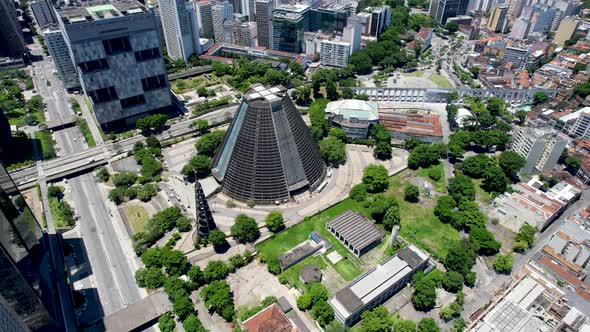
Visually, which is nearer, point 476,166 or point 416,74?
point 476,166

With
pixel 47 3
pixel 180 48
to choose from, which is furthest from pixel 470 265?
pixel 47 3

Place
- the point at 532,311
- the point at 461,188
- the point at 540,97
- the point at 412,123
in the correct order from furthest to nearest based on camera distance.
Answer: the point at 540,97, the point at 412,123, the point at 461,188, the point at 532,311

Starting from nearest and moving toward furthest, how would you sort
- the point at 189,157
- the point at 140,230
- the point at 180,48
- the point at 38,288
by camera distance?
Answer: the point at 38,288, the point at 140,230, the point at 189,157, the point at 180,48

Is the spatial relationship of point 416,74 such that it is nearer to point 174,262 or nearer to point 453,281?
point 453,281

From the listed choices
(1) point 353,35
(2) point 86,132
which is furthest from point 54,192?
(1) point 353,35

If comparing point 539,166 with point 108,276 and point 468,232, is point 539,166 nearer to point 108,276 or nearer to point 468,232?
point 468,232

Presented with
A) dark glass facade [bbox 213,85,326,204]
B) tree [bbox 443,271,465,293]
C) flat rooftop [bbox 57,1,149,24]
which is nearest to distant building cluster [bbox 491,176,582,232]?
tree [bbox 443,271,465,293]
